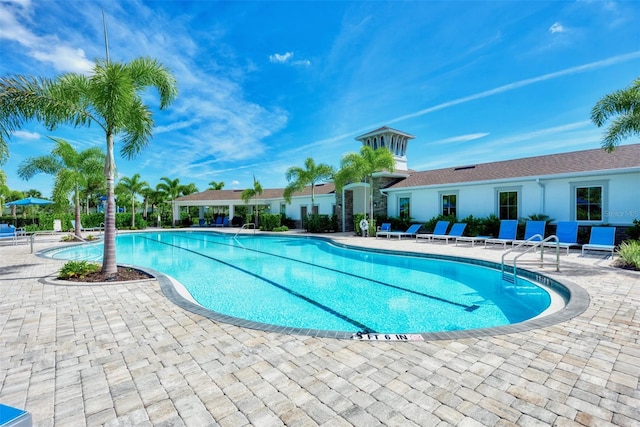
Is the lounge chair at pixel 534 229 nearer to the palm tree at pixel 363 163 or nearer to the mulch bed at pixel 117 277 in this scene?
the palm tree at pixel 363 163

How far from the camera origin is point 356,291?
8555 millimetres

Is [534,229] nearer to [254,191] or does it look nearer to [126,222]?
[254,191]

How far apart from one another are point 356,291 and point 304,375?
216 inches

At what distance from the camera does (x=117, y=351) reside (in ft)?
12.7

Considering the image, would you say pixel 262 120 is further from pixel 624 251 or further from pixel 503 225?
pixel 624 251

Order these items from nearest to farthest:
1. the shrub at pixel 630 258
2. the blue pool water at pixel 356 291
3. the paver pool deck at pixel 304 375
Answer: the paver pool deck at pixel 304 375 < the blue pool water at pixel 356 291 < the shrub at pixel 630 258

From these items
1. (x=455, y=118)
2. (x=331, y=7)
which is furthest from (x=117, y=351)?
(x=455, y=118)

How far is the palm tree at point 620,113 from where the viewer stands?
388 inches

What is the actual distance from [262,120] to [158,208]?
24.1 meters

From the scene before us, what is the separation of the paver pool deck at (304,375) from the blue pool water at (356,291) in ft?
6.36

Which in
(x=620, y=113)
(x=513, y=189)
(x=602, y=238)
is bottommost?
(x=602, y=238)

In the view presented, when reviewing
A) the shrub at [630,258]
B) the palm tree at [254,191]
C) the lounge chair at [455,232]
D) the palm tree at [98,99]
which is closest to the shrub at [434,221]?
the lounge chair at [455,232]

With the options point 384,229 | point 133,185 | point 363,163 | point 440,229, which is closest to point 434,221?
point 440,229

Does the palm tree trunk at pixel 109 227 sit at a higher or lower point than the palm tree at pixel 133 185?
lower
